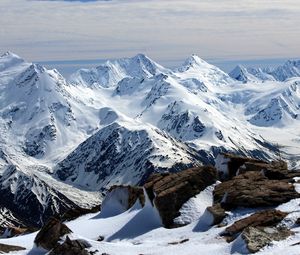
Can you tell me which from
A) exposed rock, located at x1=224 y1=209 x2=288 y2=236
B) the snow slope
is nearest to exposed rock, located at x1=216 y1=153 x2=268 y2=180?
the snow slope

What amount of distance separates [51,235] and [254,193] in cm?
1956

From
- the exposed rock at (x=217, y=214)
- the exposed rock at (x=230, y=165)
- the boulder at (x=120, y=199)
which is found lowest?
the boulder at (x=120, y=199)

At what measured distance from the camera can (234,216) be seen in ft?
169

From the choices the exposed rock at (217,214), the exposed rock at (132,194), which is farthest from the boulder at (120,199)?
the exposed rock at (217,214)

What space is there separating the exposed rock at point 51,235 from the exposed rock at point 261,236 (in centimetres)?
1627

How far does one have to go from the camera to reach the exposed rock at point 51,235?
4875 centimetres

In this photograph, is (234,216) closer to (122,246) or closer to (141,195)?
(122,246)

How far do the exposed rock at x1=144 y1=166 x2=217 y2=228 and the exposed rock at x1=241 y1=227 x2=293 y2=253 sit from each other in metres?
13.0

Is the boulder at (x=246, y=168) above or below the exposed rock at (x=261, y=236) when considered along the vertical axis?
below

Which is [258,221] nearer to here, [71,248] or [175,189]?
[175,189]

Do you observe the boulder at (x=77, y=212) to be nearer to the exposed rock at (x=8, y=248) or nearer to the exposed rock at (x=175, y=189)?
the exposed rock at (x=175, y=189)

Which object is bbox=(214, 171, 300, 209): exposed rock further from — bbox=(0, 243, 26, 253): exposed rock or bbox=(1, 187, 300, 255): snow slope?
bbox=(0, 243, 26, 253): exposed rock

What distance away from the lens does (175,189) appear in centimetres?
5816

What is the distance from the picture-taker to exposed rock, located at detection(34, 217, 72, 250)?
4875 cm
